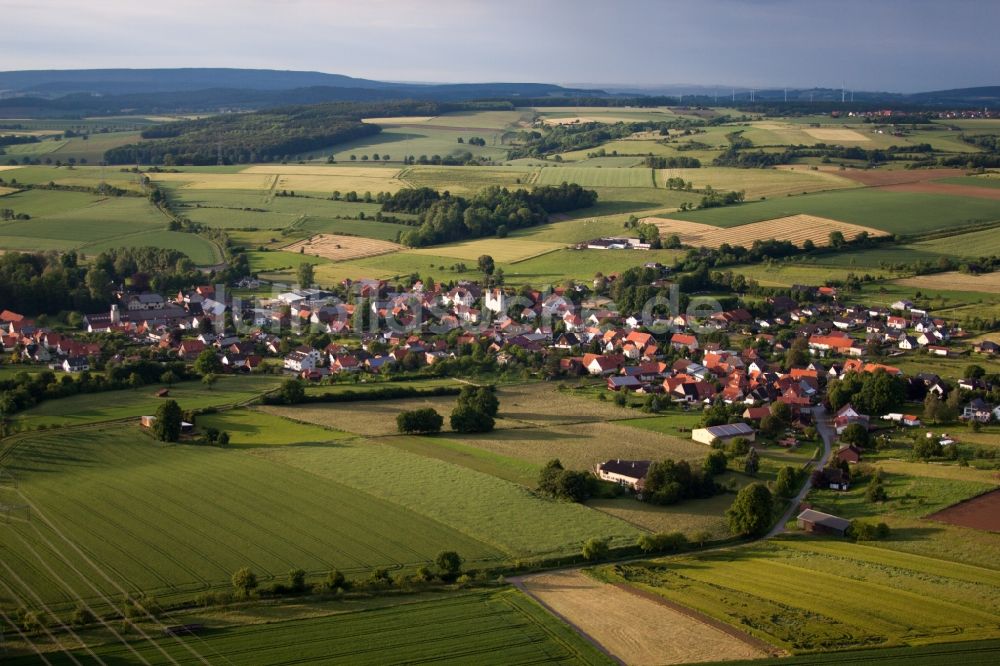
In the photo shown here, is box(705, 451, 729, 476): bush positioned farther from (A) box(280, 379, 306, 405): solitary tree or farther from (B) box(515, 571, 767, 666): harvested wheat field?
(A) box(280, 379, 306, 405): solitary tree

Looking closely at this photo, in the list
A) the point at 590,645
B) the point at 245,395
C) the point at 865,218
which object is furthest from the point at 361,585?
the point at 865,218

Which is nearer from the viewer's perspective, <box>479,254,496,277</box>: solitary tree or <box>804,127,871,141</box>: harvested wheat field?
<box>479,254,496,277</box>: solitary tree

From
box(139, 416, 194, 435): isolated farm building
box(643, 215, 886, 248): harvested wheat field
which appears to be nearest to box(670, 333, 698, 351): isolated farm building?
box(643, 215, 886, 248): harvested wheat field

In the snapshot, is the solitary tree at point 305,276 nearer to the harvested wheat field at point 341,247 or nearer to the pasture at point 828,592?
the harvested wheat field at point 341,247

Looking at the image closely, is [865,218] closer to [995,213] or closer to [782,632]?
[995,213]

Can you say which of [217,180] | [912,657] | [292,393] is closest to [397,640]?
[912,657]
